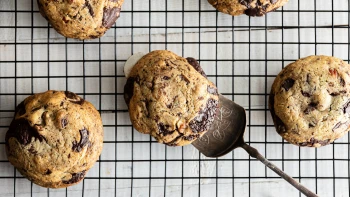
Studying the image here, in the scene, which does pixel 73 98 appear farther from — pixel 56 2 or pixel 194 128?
pixel 194 128

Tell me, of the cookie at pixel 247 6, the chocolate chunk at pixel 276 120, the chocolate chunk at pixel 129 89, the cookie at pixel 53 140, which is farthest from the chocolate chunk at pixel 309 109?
the cookie at pixel 53 140

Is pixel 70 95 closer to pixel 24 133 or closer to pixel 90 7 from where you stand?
pixel 24 133

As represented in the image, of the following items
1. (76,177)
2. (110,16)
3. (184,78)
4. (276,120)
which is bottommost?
(76,177)

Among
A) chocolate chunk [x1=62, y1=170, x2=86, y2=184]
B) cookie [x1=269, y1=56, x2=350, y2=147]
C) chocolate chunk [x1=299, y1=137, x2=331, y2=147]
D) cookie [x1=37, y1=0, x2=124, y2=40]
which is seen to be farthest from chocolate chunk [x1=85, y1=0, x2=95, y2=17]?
chocolate chunk [x1=299, y1=137, x2=331, y2=147]

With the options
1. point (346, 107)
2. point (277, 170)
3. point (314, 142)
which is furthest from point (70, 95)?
point (346, 107)

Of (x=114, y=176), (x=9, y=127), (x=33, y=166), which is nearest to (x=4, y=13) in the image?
(x=9, y=127)

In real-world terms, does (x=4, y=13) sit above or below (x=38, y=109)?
above

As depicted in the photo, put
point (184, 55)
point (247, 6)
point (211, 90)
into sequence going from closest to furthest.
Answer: point (211, 90) → point (247, 6) → point (184, 55)

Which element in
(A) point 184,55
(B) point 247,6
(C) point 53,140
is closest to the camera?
(C) point 53,140
